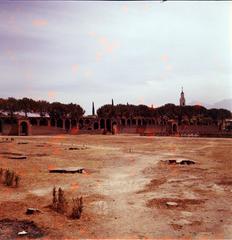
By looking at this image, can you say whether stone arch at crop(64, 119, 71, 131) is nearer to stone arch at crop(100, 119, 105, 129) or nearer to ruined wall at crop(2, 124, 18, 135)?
stone arch at crop(100, 119, 105, 129)

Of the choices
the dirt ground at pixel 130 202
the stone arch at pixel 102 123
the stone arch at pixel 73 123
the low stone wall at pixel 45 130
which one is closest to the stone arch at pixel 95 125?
the stone arch at pixel 102 123

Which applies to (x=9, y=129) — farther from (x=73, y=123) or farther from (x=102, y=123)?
(x=102, y=123)

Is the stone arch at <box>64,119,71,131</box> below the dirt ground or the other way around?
the other way around

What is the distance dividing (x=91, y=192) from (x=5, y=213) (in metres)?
4.38

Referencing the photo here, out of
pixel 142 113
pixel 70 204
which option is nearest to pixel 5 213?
pixel 70 204

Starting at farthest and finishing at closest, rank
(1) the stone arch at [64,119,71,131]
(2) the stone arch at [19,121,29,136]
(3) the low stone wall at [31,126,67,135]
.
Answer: (1) the stone arch at [64,119,71,131], (3) the low stone wall at [31,126,67,135], (2) the stone arch at [19,121,29,136]

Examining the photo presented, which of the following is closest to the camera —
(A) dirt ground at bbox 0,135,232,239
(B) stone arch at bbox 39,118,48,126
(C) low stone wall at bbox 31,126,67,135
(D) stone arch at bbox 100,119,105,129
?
(A) dirt ground at bbox 0,135,232,239

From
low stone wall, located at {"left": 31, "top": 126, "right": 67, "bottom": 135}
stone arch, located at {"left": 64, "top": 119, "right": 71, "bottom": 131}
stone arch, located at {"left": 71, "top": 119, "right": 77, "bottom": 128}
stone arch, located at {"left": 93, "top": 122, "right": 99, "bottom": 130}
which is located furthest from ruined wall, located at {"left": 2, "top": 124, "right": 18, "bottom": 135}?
stone arch, located at {"left": 93, "top": 122, "right": 99, "bottom": 130}

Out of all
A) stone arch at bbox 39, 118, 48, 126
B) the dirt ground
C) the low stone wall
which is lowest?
the dirt ground

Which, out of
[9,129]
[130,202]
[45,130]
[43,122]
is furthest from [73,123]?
[130,202]

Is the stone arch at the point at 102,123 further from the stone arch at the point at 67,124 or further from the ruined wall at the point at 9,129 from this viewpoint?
the ruined wall at the point at 9,129

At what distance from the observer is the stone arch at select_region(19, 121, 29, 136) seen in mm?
68312

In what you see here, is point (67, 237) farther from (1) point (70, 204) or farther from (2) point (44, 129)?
(2) point (44, 129)

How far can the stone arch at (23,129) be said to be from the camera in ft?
224
